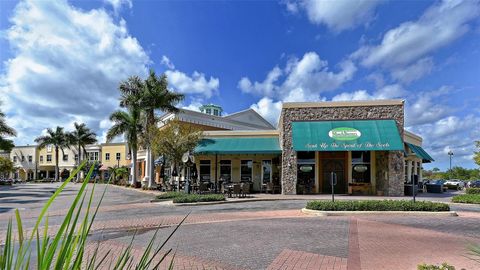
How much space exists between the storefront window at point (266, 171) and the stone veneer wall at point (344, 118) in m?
3.05

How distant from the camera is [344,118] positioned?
24.5 metres

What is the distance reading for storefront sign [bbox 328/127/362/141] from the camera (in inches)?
917

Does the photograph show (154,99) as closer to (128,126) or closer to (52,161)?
(128,126)

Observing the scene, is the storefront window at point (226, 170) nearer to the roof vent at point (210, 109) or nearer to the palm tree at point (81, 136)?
the roof vent at point (210, 109)

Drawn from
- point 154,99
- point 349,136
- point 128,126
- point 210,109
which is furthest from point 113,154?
Result: point 349,136

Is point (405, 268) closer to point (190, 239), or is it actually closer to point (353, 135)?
point (190, 239)

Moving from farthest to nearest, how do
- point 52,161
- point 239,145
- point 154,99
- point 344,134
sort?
point 52,161 → point 154,99 → point 239,145 → point 344,134

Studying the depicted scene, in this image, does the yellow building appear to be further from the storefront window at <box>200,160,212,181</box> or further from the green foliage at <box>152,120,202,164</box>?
the green foliage at <box>152,120,202,164</box>

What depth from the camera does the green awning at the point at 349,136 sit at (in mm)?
22766

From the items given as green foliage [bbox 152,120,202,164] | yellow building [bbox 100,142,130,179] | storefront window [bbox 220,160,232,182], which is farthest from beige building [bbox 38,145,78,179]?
storefront window [bbox 220,160,232,182]

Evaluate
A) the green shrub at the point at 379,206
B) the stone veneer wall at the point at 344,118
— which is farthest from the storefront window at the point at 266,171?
the green shrub at the point at 379,206

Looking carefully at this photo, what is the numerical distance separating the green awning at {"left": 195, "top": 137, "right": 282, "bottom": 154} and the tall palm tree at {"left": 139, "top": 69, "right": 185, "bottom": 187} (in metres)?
6.64

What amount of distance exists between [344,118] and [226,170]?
10.3m

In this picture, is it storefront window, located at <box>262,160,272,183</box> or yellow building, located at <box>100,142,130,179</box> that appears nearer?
storefront window, located at <box>262,160,272,183</box>
